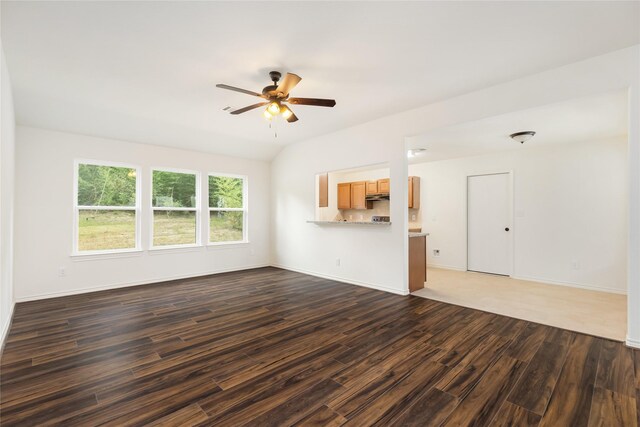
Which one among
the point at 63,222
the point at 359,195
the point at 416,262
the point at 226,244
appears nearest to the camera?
the point at 63,222

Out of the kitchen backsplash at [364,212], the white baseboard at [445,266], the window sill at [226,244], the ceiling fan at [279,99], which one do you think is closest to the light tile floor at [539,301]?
the white baseboard at [445,266]

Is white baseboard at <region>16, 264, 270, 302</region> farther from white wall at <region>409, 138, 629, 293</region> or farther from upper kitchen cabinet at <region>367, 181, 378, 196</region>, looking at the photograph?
white wall at <region>409, 138, 629, 293</region>

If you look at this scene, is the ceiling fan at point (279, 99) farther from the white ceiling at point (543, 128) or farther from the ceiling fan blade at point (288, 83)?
the white ceiling at point (543, 128)

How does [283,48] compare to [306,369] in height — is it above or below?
above

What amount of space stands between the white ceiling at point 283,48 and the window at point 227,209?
2418mm

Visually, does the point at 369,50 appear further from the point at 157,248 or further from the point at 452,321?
the point at 157,248

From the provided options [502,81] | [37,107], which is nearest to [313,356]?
[502,81]

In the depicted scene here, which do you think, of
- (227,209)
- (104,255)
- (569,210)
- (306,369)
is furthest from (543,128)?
(104,255)

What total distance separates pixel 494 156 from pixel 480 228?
155 centimetres

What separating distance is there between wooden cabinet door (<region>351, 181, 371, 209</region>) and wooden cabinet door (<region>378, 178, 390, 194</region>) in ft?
1.31

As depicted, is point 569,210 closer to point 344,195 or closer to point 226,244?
point 344,195

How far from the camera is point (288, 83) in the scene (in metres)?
2.97

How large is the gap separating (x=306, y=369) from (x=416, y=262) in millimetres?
3138

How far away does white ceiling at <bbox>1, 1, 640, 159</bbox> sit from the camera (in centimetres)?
228
